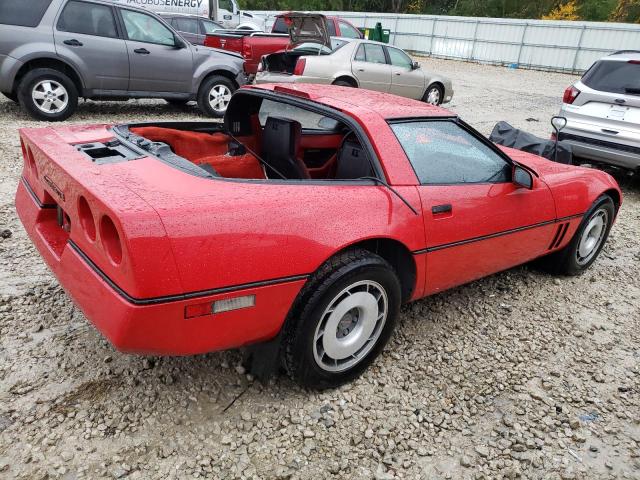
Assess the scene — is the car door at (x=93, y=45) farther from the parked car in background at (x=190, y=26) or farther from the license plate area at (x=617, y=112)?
the license plate area at (x=617, y=112)

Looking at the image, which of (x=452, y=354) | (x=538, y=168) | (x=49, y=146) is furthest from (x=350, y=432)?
(x=538, y=168)

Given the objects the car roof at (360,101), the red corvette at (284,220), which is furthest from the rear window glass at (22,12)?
the car roof at (360,101)

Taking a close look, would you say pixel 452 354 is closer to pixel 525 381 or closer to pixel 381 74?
pixel 525 381

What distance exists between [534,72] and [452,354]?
21.7 meters

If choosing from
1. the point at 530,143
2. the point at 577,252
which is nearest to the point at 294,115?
the point at 577,252

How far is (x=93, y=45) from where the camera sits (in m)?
7.17

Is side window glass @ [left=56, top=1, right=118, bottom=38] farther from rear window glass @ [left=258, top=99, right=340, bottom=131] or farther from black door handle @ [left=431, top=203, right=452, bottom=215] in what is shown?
black door handle @ [left=431, top=203, right=452, bottom=215]

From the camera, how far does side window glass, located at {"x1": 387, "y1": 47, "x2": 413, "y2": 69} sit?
33.4 feet

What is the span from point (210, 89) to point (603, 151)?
6.00 meters

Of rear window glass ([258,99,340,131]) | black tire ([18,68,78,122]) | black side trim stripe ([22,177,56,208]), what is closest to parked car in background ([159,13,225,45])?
black tire ([18,68,78,122])

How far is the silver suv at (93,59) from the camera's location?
22.0 ft

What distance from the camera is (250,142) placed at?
142 inches

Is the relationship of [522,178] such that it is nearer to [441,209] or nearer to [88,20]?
[441,209]

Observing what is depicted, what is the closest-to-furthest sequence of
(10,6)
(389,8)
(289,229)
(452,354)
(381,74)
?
(289,229)
(452,354)
(10,6)
(381,74)
(389,8)
